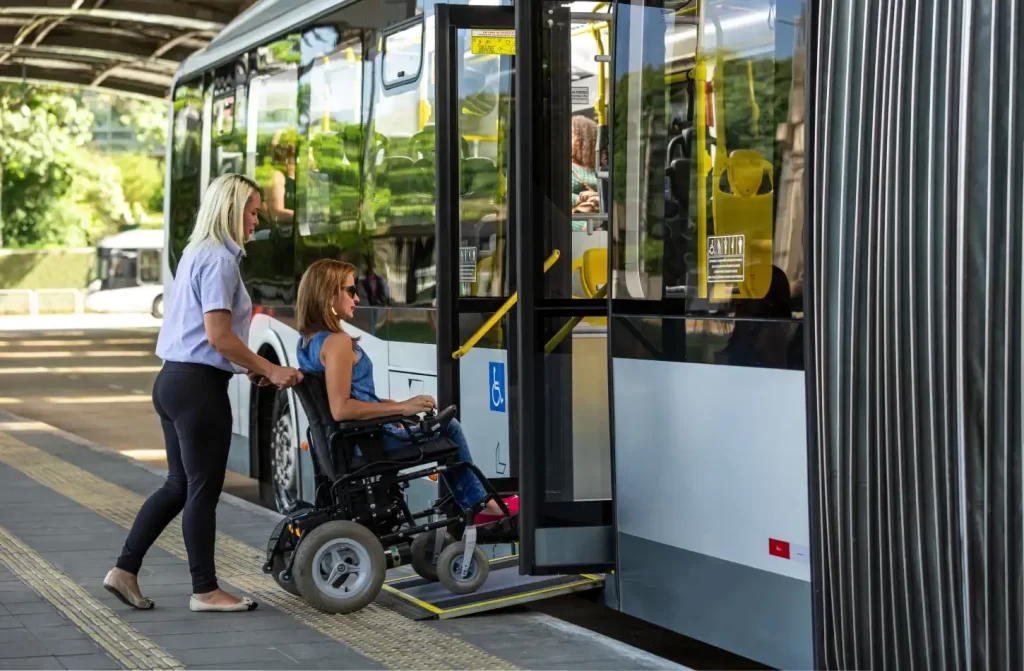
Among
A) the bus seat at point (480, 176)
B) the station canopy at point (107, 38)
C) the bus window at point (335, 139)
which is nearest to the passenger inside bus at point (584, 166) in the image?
the bus seat at point (480, 176)

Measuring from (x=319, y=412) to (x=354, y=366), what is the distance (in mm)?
258

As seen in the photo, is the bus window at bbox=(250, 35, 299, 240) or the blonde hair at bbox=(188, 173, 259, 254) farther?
the bus window at bbox=(250, 35, 299, 240)

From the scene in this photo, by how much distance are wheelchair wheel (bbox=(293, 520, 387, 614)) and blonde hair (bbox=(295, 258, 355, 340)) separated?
2.81ft

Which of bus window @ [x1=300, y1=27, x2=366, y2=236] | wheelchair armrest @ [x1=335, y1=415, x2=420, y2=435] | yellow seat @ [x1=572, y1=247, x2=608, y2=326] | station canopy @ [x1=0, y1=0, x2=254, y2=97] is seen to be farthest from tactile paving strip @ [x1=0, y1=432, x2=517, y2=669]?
station canopy @ [x1=0, y1=0, x2=254, y2=97]

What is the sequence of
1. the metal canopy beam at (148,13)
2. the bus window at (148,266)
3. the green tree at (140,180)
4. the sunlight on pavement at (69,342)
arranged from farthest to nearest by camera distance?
the green tree at (140,180)
the bus window at (148,266)
the sunlight on pavement at (69,342)
the metal canopy beam at (148,13)

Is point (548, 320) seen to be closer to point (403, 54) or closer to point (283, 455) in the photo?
point (403, 54)

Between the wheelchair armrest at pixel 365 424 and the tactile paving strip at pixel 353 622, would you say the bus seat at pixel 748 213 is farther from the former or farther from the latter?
the wheelchair armrest at pixel 365 424

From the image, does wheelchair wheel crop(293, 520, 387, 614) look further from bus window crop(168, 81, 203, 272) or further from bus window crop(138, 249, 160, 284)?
bus window crop(138, 249, 160, 284)

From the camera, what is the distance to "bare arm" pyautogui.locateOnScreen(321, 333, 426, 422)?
654cm

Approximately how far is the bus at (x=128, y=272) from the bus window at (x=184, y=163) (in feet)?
138

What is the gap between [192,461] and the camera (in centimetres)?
629

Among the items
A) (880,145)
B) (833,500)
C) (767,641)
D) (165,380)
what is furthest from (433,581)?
(880,145)

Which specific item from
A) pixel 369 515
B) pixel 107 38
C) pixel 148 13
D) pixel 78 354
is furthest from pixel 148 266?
pixel 369 515

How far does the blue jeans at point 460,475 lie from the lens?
664 centimetres
